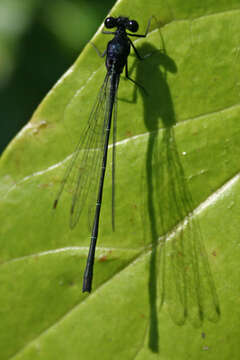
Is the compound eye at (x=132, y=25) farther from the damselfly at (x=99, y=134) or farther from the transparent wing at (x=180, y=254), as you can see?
the transparent wing at (x=180, y=254)

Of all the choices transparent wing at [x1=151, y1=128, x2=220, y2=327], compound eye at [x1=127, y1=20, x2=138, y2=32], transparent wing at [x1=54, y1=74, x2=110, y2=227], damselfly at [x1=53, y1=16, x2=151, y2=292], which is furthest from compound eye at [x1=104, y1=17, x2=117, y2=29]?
transparent wing at [x1=151, y1=128, x2=220, y2=327]

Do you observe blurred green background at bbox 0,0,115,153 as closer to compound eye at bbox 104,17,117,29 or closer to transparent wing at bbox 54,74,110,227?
compound eye at bbox 104,17,117,29

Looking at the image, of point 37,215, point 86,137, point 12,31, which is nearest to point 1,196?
point 37,215

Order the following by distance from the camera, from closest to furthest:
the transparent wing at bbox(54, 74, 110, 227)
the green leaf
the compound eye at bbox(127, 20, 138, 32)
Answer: the green leaf
the compound eye at bbox(127, 20, 138, 32)
the transparent wing at bbox(54, 74, 110, 227)

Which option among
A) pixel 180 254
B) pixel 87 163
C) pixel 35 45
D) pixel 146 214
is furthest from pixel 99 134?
pixel 35 45

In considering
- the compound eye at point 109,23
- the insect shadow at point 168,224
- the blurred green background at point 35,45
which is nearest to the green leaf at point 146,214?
the insect shadow at point 168,224

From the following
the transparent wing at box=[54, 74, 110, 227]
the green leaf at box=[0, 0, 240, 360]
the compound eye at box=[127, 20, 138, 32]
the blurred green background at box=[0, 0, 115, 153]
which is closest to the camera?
the green leaf at box=[0, 0, 240, 360]

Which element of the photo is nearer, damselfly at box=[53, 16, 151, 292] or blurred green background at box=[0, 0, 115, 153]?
damselfly at box=[53, 16, 151, 292]

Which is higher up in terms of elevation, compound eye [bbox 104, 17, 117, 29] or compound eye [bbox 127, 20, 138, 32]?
compound eye [bbox 104, 17, 117, 29]
